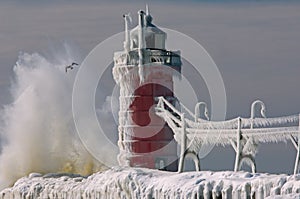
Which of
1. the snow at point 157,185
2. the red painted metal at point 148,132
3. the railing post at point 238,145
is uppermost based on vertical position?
the red painted metal at point 148,132

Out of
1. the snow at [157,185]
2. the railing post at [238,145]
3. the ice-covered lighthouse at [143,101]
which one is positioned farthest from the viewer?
the ice-covered lighthouse at [143,101]

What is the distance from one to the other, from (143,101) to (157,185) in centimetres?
1564

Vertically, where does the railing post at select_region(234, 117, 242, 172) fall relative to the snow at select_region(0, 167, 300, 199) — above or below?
above

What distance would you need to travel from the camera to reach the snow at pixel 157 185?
180 ft

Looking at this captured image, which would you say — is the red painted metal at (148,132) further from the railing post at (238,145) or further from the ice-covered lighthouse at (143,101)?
the railing post at (238,145)

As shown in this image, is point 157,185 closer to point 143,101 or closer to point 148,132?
point 148,132

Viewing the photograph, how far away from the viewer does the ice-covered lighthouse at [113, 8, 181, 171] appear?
79125 millimetres

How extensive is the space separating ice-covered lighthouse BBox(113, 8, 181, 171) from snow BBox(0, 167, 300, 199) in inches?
160

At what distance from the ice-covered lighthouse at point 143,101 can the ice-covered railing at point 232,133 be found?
1.93 meters

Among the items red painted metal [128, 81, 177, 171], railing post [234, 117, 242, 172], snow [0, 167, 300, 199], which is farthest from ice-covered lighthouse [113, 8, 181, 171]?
railing post [234, 117, 242, 172]

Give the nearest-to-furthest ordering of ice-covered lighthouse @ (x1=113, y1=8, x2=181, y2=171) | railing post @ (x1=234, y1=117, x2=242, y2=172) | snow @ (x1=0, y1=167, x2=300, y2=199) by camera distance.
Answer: snow @ (x1=0, y1=167, x2=300, y2=199), railing post @ (x1=234, y1=117, x2=242, y2=172), ice-covered lighthouse @ (x1=113, y1=8, x2=181, y2=171)

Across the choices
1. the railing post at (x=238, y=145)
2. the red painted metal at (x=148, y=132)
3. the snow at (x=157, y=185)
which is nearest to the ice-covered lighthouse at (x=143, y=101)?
the red painted metal at (x=148, y=132)

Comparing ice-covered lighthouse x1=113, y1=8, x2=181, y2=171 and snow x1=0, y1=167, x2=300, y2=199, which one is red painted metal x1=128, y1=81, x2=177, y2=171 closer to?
ice-covered lighthouse x1=113, y1=8, x2=181, y2=171

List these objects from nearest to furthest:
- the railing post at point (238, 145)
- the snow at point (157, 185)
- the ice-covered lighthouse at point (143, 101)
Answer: the snow at point (157, 185) → the railing post at point (238, 145) → the ice-covered lighthouse at point (143, 101)
